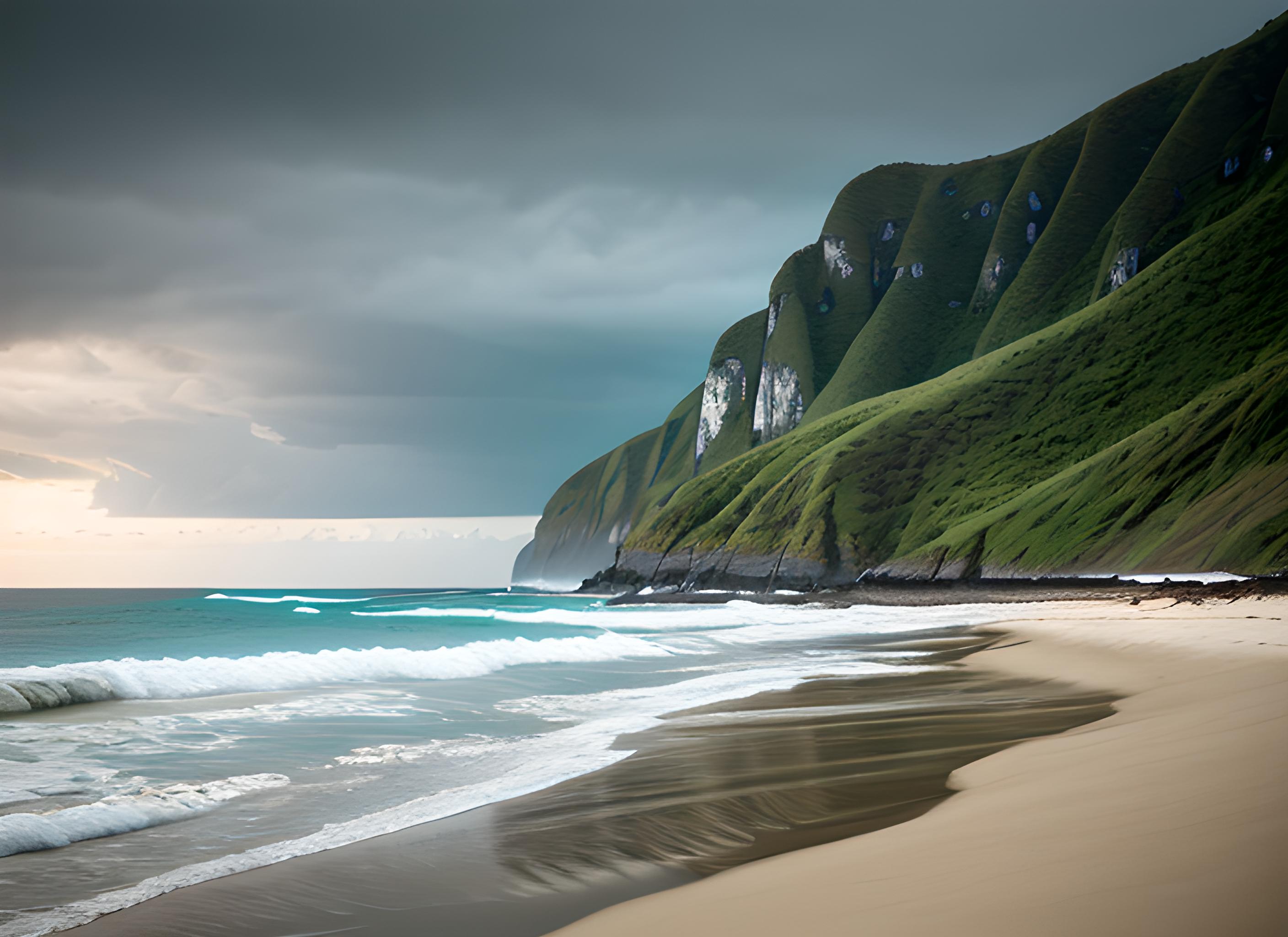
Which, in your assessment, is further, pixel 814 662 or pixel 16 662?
pixel 16 662

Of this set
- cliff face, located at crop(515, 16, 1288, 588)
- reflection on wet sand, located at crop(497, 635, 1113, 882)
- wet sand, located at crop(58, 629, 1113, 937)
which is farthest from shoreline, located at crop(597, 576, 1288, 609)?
wet sand, located at crop(58, 629, 1113, 937)

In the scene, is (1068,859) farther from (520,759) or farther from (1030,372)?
(1030,372)

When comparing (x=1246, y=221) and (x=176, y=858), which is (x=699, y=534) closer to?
(x=1246, y=221)

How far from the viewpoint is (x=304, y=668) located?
17141mm

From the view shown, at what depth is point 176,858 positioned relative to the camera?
545cm

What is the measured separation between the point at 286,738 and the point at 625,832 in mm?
6210

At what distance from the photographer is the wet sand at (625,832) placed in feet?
14.1

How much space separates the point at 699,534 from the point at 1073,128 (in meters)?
106

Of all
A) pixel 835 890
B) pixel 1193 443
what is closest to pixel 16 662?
pixel 835 890

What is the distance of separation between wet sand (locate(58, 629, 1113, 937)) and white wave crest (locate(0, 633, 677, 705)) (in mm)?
9351

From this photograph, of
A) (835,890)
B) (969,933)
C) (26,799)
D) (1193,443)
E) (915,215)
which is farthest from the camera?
(915,215)

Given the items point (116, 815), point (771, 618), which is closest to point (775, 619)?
point (771, 618)

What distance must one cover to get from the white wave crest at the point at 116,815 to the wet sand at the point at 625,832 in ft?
6.05

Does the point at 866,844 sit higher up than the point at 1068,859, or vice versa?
the point at 1068,859
